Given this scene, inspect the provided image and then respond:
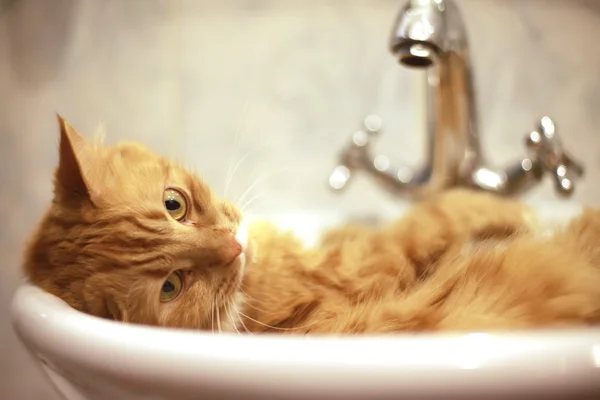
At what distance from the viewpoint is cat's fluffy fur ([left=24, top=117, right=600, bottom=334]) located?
47cm

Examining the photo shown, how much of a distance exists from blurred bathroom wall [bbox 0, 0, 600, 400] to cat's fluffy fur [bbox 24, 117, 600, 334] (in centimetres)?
39

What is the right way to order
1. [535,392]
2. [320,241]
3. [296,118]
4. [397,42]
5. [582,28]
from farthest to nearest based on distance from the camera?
[296,118], [582,28], [320,241], [397,42], [535,392]

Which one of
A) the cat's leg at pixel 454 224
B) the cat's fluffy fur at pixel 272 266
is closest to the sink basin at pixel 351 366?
the cat's fluffy fur at pixel 272 266

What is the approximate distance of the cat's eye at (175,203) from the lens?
2.18 feet

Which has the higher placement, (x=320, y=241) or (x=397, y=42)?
(x=397, y=42)

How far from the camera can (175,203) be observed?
0.67 m

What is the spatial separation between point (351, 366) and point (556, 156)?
72cm

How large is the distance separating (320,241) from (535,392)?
28.8 inches

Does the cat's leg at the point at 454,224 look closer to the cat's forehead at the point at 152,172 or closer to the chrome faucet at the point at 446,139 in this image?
the chrome faucet at the point at 446,139

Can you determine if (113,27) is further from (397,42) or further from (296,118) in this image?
(397,42)

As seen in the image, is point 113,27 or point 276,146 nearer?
point 113,27

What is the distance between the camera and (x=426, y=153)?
1.06m

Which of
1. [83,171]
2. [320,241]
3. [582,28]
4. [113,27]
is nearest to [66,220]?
[83,171]

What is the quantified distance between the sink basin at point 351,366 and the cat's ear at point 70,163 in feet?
0.99
